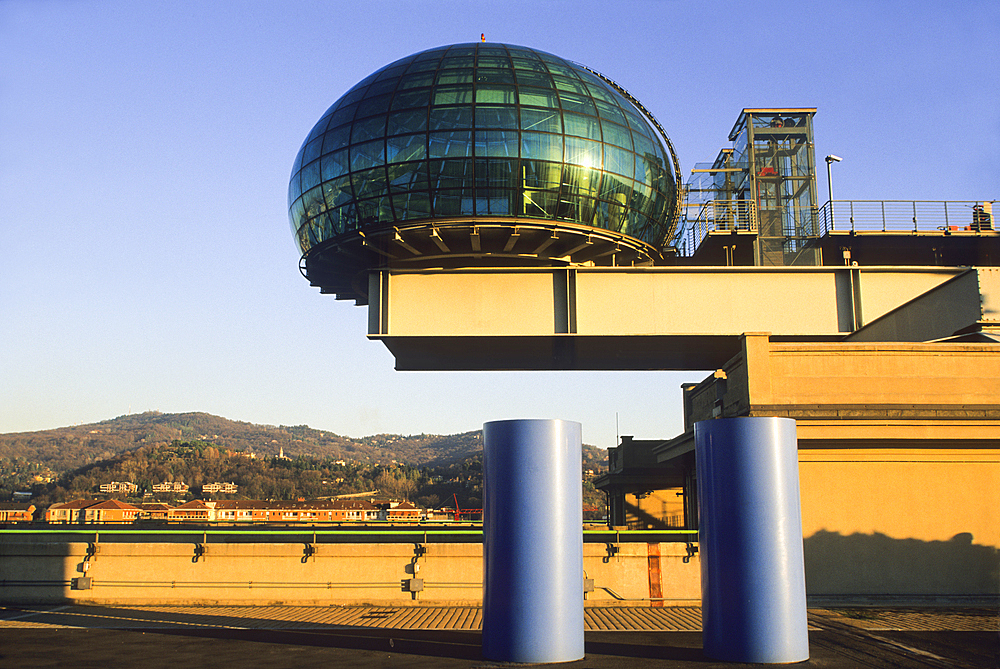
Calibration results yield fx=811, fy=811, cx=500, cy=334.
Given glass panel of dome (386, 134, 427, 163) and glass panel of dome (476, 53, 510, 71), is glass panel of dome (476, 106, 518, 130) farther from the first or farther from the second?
→ glass panel of dome (476, 53, 510, 71)

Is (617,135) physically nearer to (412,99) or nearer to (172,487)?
(412,99)

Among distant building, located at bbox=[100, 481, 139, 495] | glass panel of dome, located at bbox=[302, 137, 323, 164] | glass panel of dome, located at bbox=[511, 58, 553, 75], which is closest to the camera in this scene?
glass panel of dome, located at bbox=[511, 58, 553, 75]

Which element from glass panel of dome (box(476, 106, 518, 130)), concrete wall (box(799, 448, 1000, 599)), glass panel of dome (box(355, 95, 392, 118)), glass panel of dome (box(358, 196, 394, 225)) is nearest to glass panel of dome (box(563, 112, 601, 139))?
glass panel of dome (box(476, 106, 518, 130))

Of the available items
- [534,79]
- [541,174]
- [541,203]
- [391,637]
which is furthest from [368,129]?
[391,637]

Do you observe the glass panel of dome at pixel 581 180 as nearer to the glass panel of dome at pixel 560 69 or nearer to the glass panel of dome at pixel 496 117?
the glass panel of dome at pixel 496 117

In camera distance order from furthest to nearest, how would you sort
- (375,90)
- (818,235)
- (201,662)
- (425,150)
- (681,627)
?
1. (818,235)
2. (375,90)
3. (425,150)
4. (681,627)
5. (201,662)

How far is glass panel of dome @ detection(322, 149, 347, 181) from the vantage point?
2656 cm

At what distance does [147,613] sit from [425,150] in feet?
49.2

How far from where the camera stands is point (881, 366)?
21.7 meters

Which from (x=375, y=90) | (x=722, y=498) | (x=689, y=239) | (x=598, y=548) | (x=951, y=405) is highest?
(x=375, y=90)

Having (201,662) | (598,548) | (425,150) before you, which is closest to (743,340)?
(598,548)

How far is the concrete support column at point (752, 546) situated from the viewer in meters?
12.7

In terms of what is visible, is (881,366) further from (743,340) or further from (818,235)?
(818,235)

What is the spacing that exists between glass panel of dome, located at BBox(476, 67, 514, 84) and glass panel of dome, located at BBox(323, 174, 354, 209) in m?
5.39
